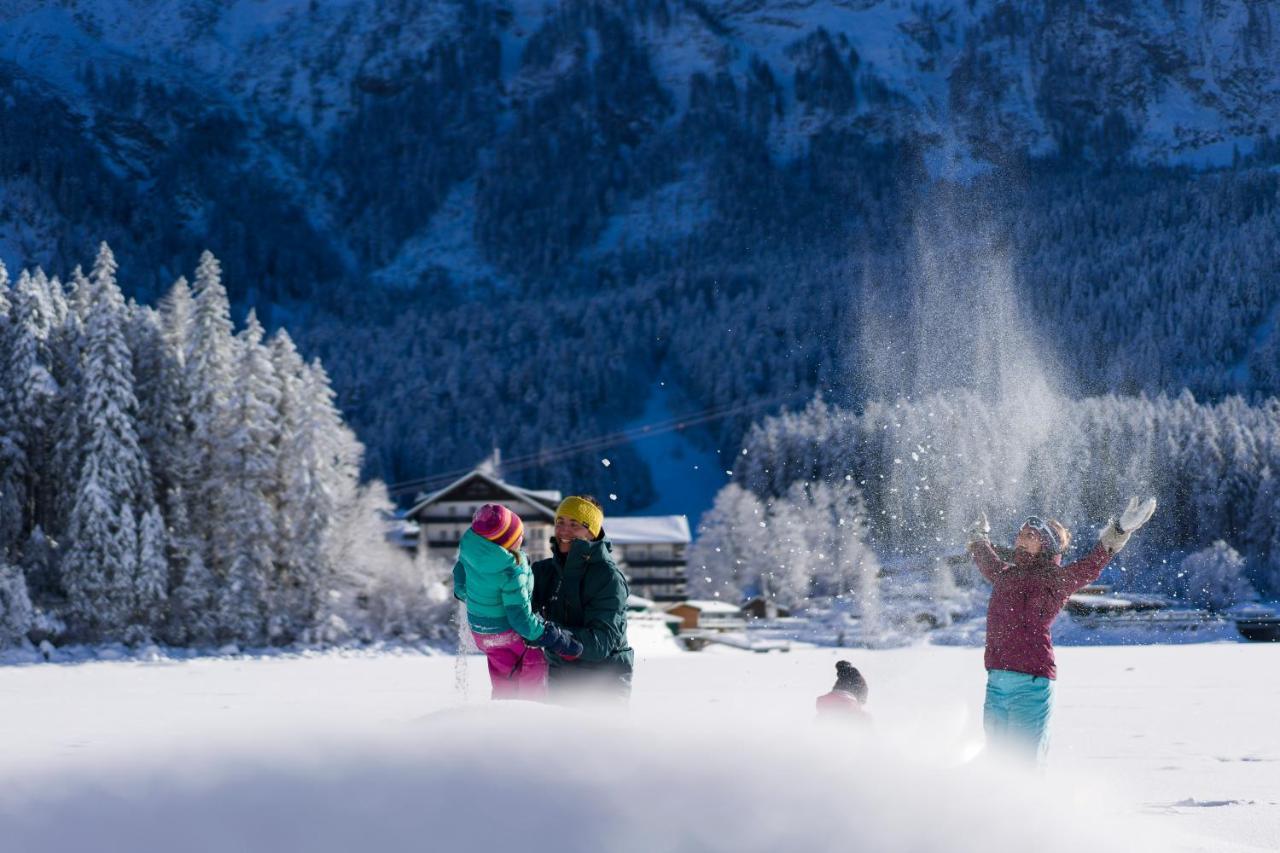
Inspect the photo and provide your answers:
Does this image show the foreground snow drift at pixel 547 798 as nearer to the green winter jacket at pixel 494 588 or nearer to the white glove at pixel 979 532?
the green winter jacket at pixel 494 588

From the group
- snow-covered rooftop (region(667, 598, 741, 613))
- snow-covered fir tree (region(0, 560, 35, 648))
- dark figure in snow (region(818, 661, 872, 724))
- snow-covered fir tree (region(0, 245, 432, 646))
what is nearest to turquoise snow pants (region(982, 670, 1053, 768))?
dark figure in snow (region(818, 661, 872, 724))

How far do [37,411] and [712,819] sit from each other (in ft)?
159

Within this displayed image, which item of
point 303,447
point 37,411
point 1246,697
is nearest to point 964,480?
point 303,447

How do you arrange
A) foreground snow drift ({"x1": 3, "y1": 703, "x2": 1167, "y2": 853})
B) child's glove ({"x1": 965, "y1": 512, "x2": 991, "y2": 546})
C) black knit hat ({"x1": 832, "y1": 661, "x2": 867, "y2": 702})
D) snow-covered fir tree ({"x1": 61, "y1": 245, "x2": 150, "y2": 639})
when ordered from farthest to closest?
snow-covered fir tree ({"x1": 61, "y1": 245, "x2": 150, "y2": 639})
child's glove ({"x1": 965, "y1": 512, "x2": 991, "y2": 546})
black knit hat ({"x1": 832, "y1": 661, "x2": 867, "y2": 702})
foreground snow drift ({"x1": 3, "y1": 703, "x2": 1167, "y2": 853})

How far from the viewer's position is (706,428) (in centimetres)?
19250

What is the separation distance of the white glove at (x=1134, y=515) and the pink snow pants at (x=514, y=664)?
3171 millimetres

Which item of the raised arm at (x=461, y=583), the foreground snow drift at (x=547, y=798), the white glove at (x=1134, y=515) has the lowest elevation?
the foreground snow drift at (x=547, y=798)

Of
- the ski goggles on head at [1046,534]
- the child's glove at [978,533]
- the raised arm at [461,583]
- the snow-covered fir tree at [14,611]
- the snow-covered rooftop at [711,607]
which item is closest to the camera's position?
the raised arm at [461,583]

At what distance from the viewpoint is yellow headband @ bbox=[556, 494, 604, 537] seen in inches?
277

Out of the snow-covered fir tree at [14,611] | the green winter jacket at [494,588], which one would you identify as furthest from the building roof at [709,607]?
the green winter jacket at [494,588]

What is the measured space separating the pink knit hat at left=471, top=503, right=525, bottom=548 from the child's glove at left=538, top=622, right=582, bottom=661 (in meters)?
0.52

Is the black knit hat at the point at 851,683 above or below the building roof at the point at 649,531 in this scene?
above

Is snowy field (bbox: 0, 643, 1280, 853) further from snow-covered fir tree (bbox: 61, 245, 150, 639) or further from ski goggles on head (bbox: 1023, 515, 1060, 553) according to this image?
snow-covered fir tree (bbox: 61, 245, 150, 639)

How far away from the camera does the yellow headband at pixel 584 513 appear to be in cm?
703
